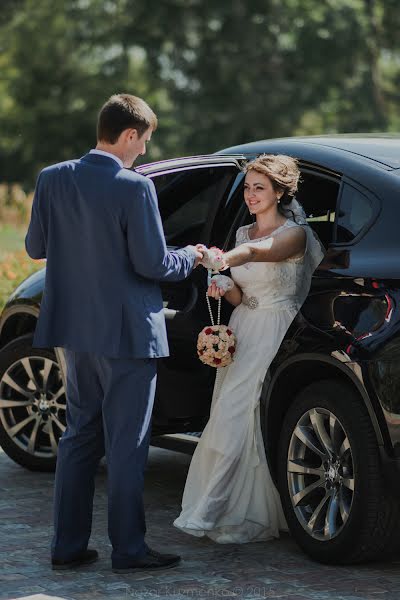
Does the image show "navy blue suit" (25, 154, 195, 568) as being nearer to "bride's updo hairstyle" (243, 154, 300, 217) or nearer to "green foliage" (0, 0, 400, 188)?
"bride's updo hairstyle" (243, 154, 300, 217)

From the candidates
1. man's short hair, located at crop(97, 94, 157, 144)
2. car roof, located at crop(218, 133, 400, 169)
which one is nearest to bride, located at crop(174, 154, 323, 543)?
car roof, located at crop(218, 133, 400, 169)

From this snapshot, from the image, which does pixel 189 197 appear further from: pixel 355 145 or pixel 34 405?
pixel 34 405

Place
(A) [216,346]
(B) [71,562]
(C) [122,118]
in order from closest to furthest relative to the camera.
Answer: (C) [122,118] < (B) [71,562] < (A) [216,346]

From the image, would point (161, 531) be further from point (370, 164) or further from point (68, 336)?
point (370, 164)

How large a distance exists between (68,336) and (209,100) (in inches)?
1470

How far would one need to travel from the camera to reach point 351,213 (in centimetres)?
524

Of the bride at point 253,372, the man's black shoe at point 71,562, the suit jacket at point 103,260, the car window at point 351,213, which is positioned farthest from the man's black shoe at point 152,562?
the car window at point 351,213

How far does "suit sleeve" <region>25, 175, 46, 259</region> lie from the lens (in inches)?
198

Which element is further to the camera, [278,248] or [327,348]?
[278,248]

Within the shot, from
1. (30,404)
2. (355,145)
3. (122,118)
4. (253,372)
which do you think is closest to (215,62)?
(30,404)

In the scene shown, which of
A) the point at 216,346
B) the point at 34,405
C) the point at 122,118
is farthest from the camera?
the point at 34,405

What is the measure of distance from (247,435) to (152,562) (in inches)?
30.1

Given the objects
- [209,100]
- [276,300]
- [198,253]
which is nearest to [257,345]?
[276,300]

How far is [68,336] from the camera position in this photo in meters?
5.02
